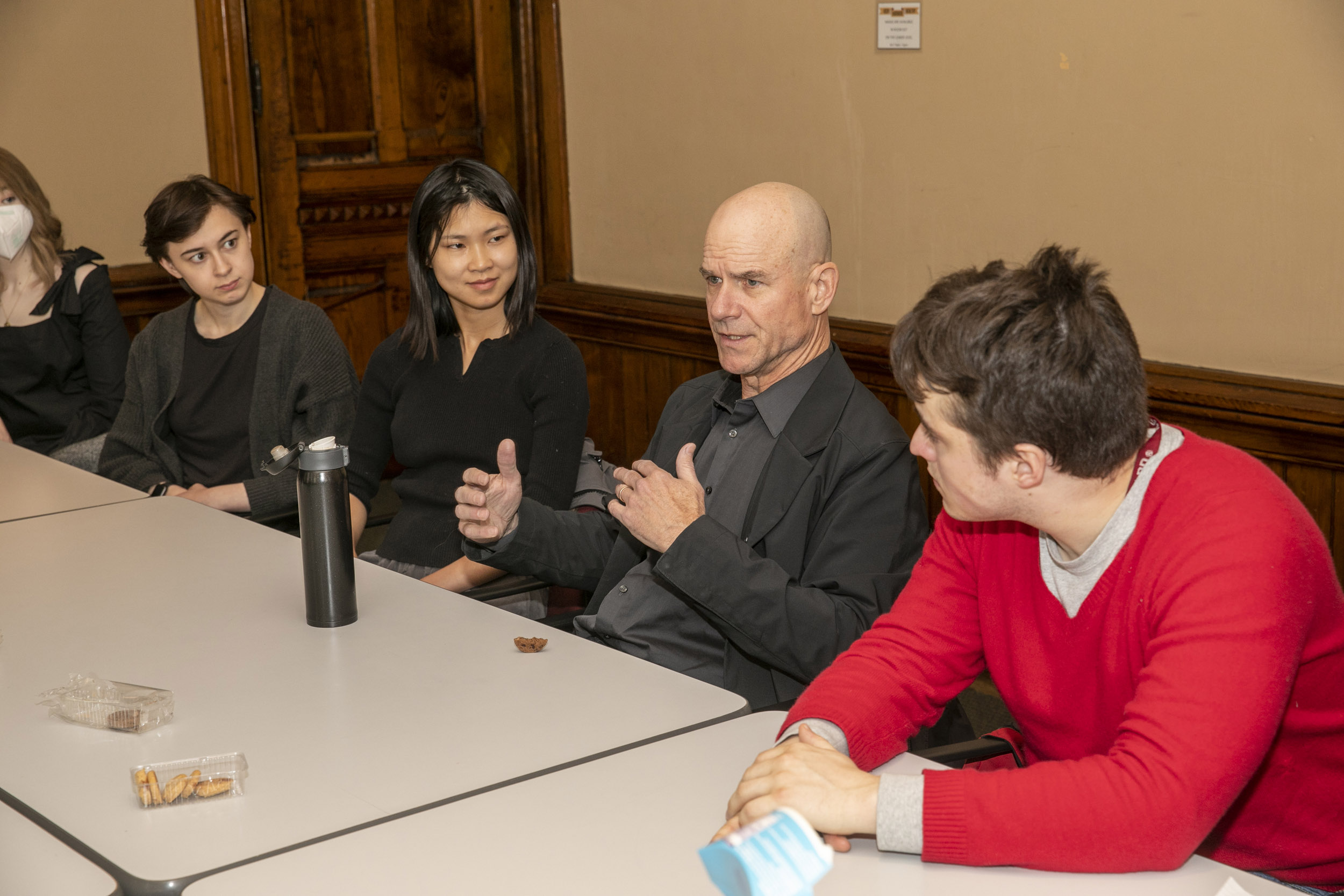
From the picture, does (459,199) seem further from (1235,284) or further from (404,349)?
(1235,284)

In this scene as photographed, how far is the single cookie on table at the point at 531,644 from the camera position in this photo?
5.61ft

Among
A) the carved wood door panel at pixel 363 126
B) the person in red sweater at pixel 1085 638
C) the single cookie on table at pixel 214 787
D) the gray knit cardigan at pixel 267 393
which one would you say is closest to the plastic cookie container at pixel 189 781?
the single cookie on table at pixel 214 787

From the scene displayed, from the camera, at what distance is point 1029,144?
3484 millimetres

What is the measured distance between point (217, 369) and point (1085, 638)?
236 cm

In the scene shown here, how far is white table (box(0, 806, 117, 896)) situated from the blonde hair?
9.17 ft

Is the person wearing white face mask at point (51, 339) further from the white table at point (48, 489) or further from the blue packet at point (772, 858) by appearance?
the blue packet at point (772, 858)

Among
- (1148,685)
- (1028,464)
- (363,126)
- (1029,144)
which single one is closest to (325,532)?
(1028,464)

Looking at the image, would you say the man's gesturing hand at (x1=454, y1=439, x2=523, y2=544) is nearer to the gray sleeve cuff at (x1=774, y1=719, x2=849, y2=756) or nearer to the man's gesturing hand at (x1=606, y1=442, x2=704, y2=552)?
the man's gesturing hand at (x1=606, y1=442, x2=704, y2=552)

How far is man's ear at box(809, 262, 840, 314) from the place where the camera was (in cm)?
213

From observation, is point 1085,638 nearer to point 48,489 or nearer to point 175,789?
point 175,789

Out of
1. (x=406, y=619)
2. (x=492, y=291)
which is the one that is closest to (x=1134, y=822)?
(x=406, y=619)

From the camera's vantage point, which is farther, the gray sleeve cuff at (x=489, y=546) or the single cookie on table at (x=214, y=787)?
the gray sleeve cuff at (x=489, y=546)

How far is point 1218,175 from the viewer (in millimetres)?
3100

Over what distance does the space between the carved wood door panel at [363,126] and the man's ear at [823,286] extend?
→ 322cm
